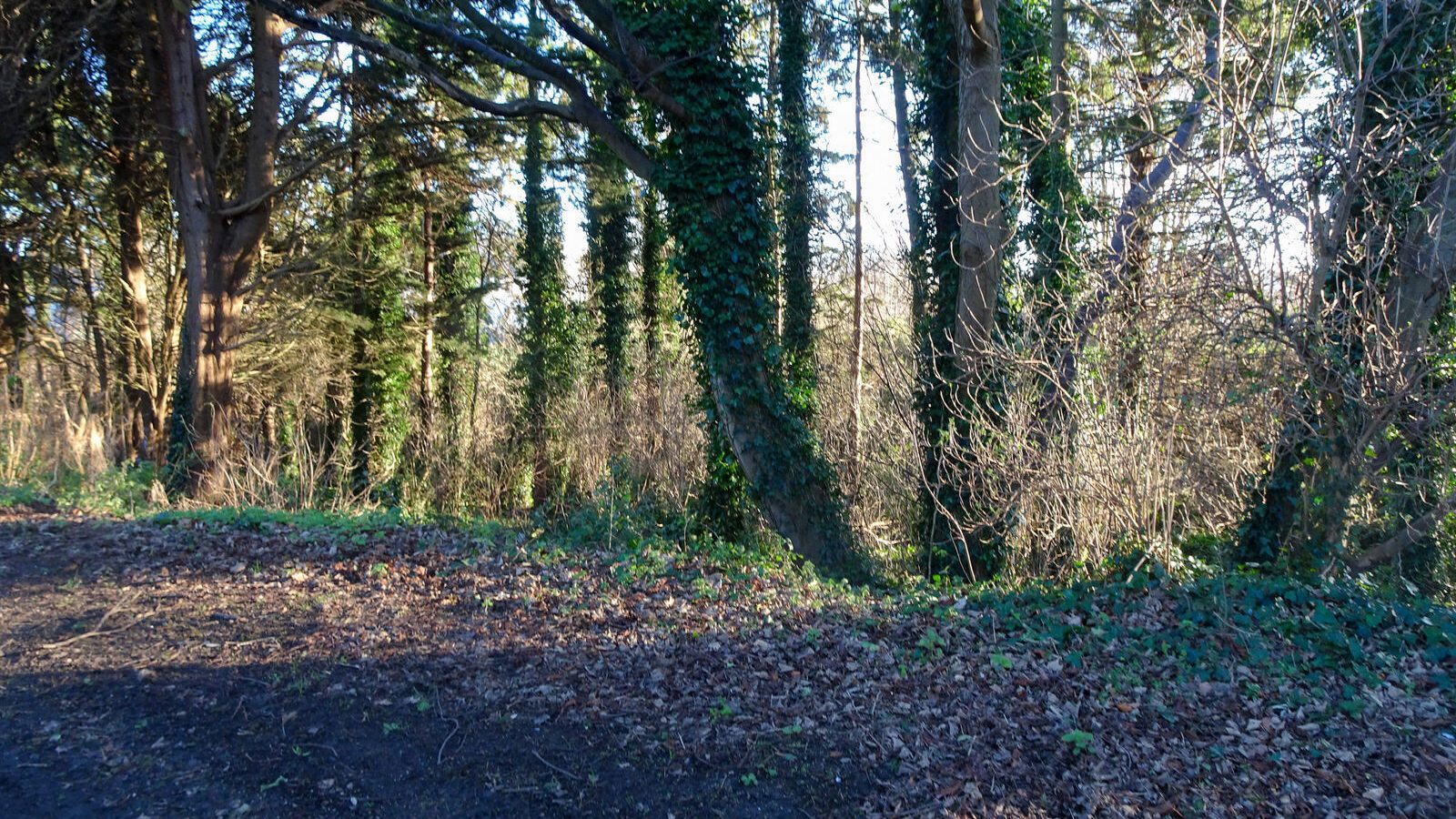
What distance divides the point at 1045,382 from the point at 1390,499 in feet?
10.4

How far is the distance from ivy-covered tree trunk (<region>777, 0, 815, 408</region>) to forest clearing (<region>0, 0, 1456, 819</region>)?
0.12 meters

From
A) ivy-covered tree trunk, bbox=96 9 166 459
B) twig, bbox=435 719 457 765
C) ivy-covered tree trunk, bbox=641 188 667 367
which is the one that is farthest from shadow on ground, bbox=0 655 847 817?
ivy-covered tree trunk, bbox=641 188 667 367

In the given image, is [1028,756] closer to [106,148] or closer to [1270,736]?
[1270,736]

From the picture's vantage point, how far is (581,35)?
1074 cm

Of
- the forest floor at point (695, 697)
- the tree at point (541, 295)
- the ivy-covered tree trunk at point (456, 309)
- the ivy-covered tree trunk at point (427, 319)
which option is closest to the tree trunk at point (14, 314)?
the ivy-covered tree trunk at point (427, 319)

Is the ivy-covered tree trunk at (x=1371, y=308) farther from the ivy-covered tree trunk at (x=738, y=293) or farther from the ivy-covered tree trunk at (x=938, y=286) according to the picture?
the ivy-covered tree trunk at (x=738, y=293)

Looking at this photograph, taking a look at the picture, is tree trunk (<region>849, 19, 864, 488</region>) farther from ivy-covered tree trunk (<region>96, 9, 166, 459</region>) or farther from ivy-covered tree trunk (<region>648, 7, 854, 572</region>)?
ivy-covered tree trunk (<region>96, 9, 166, 459</region>)

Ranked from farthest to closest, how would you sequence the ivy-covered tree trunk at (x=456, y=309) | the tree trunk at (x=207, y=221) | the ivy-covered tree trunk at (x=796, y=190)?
the ivy-covered tree trunk at (x=456, y=309) < the ivy-covered tree trunk at (x=796, y=190) < the tree trunk at (x=207, y=221)

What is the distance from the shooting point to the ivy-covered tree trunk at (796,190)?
Result: 1641 centimetres

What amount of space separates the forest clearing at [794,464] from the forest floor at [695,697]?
0.12 feet

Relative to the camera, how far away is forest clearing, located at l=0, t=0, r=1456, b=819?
186 inches

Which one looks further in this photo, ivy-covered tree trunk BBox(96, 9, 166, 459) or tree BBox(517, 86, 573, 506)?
tree BBox(517, 86, 573, 506)

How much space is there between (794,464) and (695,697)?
5.54 m

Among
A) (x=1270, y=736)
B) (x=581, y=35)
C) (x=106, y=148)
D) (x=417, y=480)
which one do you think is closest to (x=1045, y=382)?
(x=1270, y=736)
